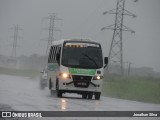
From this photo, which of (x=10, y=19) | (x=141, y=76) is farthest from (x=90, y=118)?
(x=141, y=76)

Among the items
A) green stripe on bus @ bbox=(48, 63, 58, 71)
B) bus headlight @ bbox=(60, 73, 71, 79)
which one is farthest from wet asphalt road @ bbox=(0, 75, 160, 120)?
green stripe on bus @ bbox=(48, 63, 58, 71)

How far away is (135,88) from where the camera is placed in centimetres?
2588

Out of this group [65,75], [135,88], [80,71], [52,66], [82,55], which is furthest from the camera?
[135,88]

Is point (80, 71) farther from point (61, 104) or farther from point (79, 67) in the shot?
point (61, 104)

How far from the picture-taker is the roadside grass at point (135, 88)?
2303 centimetres

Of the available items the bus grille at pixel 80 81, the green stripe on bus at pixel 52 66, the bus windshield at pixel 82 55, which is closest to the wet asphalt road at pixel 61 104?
the bus grille at pixel 80 81

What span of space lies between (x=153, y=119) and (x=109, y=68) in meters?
17.7

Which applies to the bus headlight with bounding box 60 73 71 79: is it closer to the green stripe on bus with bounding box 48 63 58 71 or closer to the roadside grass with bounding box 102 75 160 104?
the green stripe on bus with bounding box 48 63 58 71

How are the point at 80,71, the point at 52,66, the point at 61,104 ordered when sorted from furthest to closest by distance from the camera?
the point at 52,66 < the point at 80,71 < the point at 61,104

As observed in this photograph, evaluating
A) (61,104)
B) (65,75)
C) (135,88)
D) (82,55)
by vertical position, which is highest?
(82,55)

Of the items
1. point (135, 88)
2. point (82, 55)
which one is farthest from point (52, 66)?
point (135, 88)

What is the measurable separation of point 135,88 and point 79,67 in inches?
231

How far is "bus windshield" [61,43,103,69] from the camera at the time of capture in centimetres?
2069

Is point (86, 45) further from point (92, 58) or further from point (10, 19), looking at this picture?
point (10, 19)
